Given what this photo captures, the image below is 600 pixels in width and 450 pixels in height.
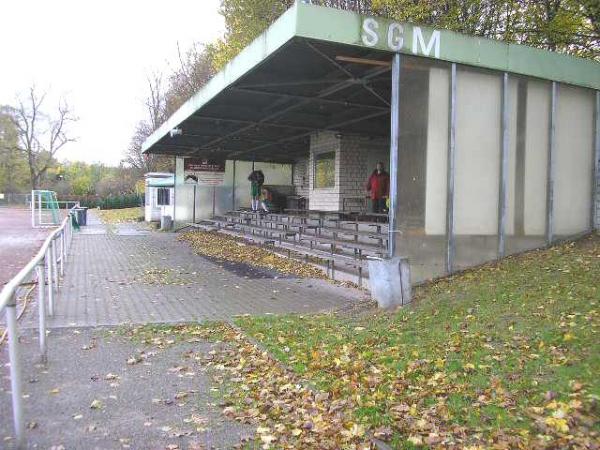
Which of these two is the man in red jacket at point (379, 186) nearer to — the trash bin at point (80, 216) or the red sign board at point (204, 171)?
the red sign board at point (204, 171)

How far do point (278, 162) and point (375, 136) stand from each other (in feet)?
28.1

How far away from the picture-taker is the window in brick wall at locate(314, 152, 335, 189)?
18.5 m

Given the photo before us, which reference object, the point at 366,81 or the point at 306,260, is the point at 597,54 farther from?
the point at 306,260

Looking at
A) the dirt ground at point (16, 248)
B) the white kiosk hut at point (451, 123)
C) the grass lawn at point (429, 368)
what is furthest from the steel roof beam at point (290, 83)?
the dirt ground at point (16, 248)

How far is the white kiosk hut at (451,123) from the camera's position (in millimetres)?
8797

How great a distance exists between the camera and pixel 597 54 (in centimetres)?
1614

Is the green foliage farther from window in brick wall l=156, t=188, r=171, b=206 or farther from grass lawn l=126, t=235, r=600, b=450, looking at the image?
grass lawn l=126, t=235, r=600, b=450

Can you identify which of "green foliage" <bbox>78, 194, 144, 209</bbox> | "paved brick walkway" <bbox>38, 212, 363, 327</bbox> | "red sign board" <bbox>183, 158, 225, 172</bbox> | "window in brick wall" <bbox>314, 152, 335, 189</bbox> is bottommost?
"paved brick walkway" <bbox>38, 212, 363, 327</bbox>

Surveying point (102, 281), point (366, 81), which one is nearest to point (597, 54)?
point (366, 81)

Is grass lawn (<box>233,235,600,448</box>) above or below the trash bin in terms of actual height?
below

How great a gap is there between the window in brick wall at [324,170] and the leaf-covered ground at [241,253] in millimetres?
3182

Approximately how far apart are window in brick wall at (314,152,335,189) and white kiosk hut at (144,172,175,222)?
1139 cm

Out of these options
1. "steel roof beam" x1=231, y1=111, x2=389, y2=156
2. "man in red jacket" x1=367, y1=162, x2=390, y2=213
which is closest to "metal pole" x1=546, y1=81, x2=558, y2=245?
"man in red jacket" x1=367, y1=162, x2=390, y2=213

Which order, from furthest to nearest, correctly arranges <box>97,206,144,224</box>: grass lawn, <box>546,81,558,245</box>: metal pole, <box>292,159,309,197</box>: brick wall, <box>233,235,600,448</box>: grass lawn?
<box>97,206,144,224</box>: grass lawn → <box>292,159,309,197</box>: brick wall → <box>546,81,558,245</box>: metal pole → <box>233,235,600,448</box>: grass lawn
